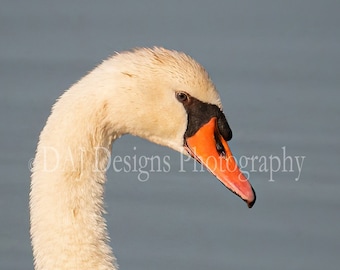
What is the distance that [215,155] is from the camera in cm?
679

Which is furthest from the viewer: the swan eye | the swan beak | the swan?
the swan beak

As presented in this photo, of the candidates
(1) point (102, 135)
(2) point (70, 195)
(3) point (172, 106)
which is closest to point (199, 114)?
(3) point (172, 106)

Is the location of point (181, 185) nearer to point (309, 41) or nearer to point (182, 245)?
point (182, 245)

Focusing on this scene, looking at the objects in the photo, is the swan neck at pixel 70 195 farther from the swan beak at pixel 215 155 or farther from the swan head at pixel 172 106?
the swan beak at pixel 215 155

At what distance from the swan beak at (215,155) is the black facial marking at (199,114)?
0.02 metres

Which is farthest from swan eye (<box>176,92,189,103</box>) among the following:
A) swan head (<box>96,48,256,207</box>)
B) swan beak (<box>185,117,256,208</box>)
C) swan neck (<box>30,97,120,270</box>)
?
swan neck (<box>30,97,120,270</box>)

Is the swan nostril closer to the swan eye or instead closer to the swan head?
the swan head

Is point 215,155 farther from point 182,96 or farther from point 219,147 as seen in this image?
point 182,96

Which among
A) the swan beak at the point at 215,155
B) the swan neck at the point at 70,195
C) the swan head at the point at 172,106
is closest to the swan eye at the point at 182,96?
the swan head at the point at 172,106

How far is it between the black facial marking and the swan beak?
20 mm

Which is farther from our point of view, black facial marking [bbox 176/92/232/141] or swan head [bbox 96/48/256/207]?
black facial marking [bbox 176/92/232/141]

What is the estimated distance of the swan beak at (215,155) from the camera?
22.1 feet

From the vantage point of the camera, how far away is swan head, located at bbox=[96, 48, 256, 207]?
6453mm

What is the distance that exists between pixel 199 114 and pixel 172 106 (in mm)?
157
